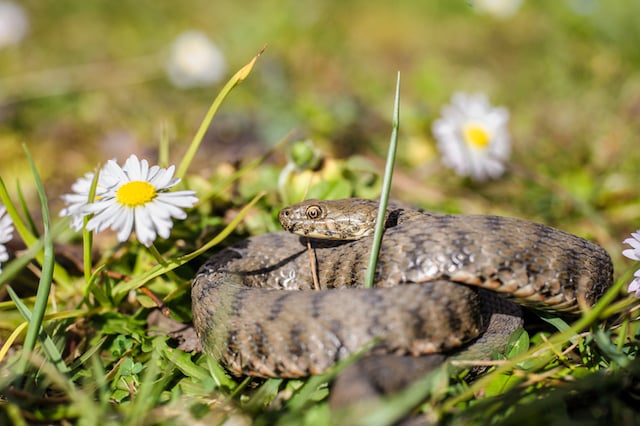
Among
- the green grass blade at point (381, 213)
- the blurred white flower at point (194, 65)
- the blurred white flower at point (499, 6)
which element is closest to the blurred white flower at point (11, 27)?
the blurred white flower at point (194, 65)

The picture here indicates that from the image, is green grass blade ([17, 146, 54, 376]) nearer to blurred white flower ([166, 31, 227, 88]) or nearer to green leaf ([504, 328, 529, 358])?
green leaf ([504, 328, 529, 358])

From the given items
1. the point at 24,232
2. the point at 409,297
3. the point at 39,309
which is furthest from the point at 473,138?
the point at 39,309

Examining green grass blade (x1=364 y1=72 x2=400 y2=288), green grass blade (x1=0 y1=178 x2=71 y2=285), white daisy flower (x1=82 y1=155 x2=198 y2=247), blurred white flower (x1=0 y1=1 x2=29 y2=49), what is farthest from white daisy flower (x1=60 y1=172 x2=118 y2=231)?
blurred white flower (x1=0 y1=1 x2=29 y2=49)

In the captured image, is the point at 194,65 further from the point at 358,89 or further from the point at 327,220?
the point at 327,220

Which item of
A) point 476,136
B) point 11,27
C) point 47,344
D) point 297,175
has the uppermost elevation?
point 11,27

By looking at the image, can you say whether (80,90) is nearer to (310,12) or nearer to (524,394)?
(310,12)

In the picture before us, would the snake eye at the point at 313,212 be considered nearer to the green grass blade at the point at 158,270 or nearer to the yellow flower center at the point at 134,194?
the green grass blade at the point at 158,270
